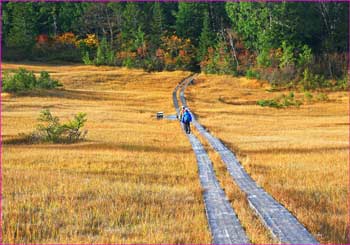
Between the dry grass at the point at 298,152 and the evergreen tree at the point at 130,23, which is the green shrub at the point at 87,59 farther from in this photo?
the dry grass at the point at 298,152

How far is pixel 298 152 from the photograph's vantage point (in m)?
23.8

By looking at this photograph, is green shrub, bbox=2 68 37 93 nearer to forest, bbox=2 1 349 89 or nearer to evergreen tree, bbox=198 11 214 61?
forest, bbox=2 1 349 89

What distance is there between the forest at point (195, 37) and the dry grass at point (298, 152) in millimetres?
17870

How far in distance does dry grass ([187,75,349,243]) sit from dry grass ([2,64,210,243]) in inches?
101

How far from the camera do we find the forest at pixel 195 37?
78688 millimetres

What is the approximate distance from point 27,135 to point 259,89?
168ft

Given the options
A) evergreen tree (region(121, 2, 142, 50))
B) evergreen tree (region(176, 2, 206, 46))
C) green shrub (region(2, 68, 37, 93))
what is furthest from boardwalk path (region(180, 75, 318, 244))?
evergreen tree (region(121, 2, 142, 50))

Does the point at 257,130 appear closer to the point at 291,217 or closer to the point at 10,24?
the point at 291,217

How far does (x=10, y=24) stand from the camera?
103 m

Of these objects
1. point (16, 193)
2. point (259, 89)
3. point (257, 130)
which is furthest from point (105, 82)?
point (16, 193)

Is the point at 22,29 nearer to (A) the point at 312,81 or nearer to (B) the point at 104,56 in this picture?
(B) the point at 104,56

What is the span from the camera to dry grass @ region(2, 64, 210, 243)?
9727mm

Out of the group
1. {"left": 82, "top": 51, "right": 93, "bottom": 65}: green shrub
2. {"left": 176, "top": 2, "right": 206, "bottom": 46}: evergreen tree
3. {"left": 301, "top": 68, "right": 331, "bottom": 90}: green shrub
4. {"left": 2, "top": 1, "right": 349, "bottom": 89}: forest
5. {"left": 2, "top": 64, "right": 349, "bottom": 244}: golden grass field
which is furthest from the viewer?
{"left": 176, "top": 2, "right": 206, "bottom": 46}: evergreen tree

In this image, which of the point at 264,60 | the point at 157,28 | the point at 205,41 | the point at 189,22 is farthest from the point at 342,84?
the point at 157,28
